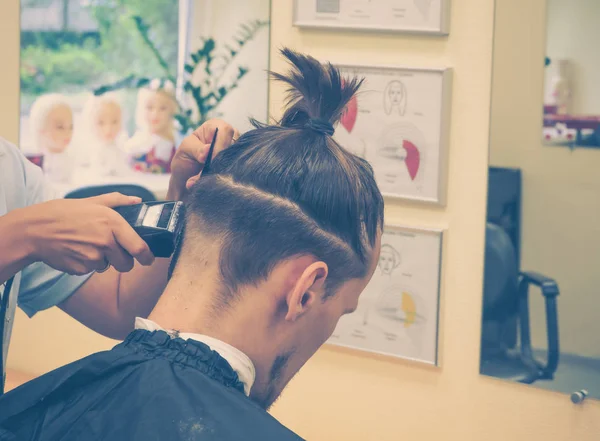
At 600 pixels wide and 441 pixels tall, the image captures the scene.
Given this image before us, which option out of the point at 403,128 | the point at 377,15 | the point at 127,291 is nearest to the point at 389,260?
the point at 403,128

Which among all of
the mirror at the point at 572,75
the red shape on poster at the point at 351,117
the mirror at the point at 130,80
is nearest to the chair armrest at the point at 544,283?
the mirror at the point at 572,75

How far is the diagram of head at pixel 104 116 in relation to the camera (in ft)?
12.2

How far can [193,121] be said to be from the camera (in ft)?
11.6

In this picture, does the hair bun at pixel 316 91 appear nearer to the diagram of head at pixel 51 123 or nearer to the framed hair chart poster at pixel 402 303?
the framed hair chart poster at pixel 402 303

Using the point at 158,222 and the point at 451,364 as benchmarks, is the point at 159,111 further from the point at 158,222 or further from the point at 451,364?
the point at 158,222

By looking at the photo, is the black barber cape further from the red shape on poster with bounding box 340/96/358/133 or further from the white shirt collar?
the red shape on poster with bounding box 340/96/358/133

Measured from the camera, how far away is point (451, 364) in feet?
9.99

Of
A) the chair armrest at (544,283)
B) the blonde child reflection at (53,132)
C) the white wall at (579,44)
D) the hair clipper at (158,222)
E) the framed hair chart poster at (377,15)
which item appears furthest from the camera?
the blonde child reflection at (53,132)

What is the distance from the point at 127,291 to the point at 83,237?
459 millimetres

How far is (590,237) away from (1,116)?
108 inches

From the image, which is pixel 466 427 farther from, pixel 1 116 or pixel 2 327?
pixel 1 116

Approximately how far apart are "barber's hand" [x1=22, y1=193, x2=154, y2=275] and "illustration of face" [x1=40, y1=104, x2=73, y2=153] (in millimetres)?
2611

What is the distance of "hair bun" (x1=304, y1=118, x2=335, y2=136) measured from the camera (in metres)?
→ 1.31

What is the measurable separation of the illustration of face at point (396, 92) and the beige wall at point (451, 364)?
3.6 inches
